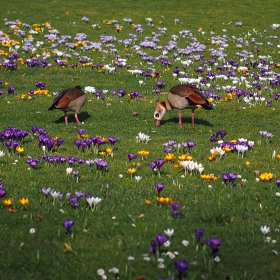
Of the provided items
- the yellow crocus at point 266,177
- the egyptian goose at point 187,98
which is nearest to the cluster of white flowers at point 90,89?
the egyptian goose at point 187,98

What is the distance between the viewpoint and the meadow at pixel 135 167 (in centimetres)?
554

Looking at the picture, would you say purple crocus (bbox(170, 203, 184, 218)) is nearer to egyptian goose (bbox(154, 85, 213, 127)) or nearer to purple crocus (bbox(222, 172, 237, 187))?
purple crocus (bbox(222, 172, 237, 187))

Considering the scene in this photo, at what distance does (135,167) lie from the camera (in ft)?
30.1

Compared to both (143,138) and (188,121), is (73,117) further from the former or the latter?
(143,138)

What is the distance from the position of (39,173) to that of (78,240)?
2944mm

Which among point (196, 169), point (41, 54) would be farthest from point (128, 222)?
point (41, 54)

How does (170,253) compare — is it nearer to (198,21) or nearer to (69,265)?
(69,265)

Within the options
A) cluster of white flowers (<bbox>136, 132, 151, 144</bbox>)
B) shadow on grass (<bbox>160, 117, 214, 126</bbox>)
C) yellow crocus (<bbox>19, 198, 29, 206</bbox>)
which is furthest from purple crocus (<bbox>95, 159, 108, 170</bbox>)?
shadow on grass (<bbox>160, 117, 214, 126</bbox>)

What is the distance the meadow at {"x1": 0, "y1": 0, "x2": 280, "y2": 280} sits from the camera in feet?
18.2

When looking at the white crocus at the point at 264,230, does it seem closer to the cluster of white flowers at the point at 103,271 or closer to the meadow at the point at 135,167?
the meadow at the point at 135,167

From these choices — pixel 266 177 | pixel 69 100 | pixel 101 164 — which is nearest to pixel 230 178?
→ pixel 266 177

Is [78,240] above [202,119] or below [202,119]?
above

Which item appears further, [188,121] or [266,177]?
[188,121]

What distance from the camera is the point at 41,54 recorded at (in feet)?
74.0
